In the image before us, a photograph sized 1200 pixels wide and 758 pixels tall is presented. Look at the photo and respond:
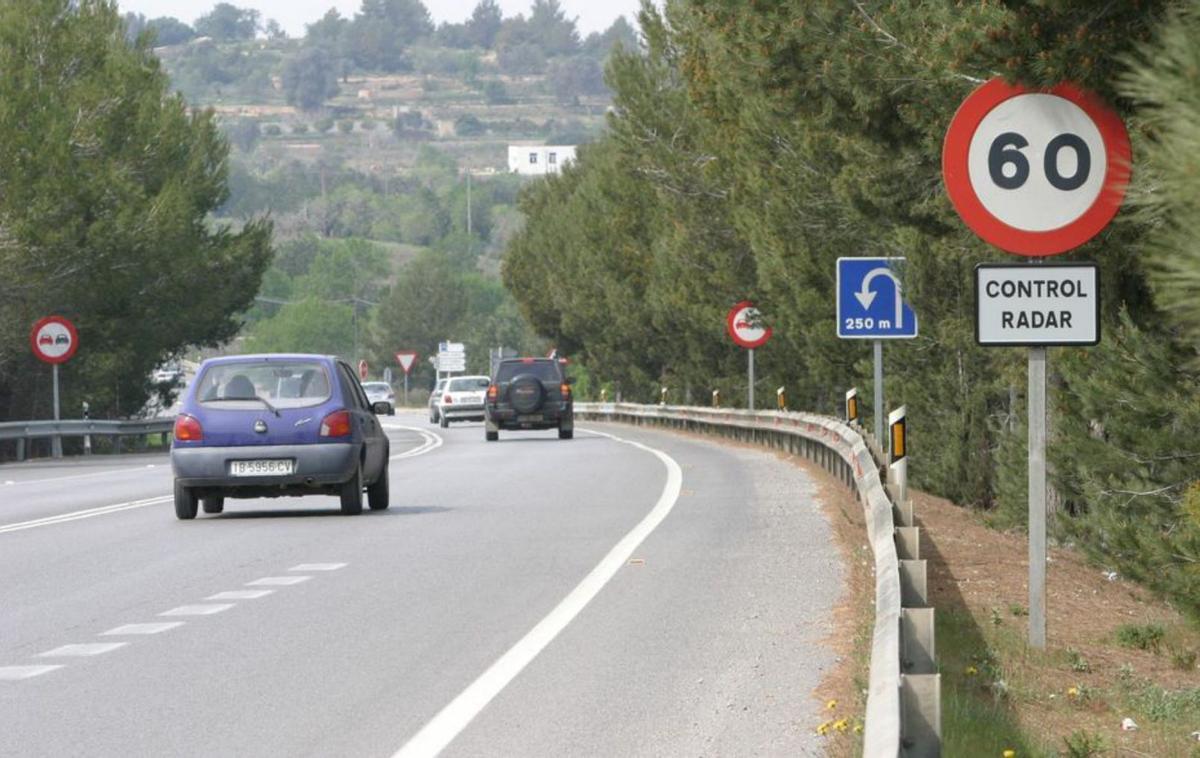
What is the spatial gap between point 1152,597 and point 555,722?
257 inches

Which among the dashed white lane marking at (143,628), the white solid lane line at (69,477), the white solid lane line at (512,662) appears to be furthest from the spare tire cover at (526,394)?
the dashed white lane marking at (143,628)

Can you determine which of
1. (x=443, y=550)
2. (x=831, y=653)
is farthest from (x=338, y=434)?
(x=831, y=653)

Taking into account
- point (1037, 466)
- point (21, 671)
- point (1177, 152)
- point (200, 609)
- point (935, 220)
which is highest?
point (935, 220)

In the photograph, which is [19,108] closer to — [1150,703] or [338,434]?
[338,434]

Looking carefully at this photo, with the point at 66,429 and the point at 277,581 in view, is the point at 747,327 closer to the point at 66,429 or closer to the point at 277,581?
the point at 66,429

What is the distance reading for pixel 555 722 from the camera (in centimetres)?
924

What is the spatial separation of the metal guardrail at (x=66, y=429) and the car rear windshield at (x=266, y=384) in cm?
1967

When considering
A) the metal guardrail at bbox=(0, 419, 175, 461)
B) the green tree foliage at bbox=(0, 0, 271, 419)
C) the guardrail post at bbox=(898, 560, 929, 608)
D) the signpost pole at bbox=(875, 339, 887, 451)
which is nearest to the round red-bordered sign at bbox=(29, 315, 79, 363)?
the metal guardrail at bbox=(0, 419, 175, 461)

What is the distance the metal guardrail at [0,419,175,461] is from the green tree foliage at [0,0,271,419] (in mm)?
2468

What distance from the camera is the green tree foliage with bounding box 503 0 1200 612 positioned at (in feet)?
34.3

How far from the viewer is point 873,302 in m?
23.6

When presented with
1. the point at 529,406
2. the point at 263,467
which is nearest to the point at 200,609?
the point at 263,467

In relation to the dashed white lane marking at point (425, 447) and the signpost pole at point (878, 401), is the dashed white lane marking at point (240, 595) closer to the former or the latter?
the signpost pole at point (878, 401)

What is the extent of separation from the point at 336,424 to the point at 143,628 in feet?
29.8
